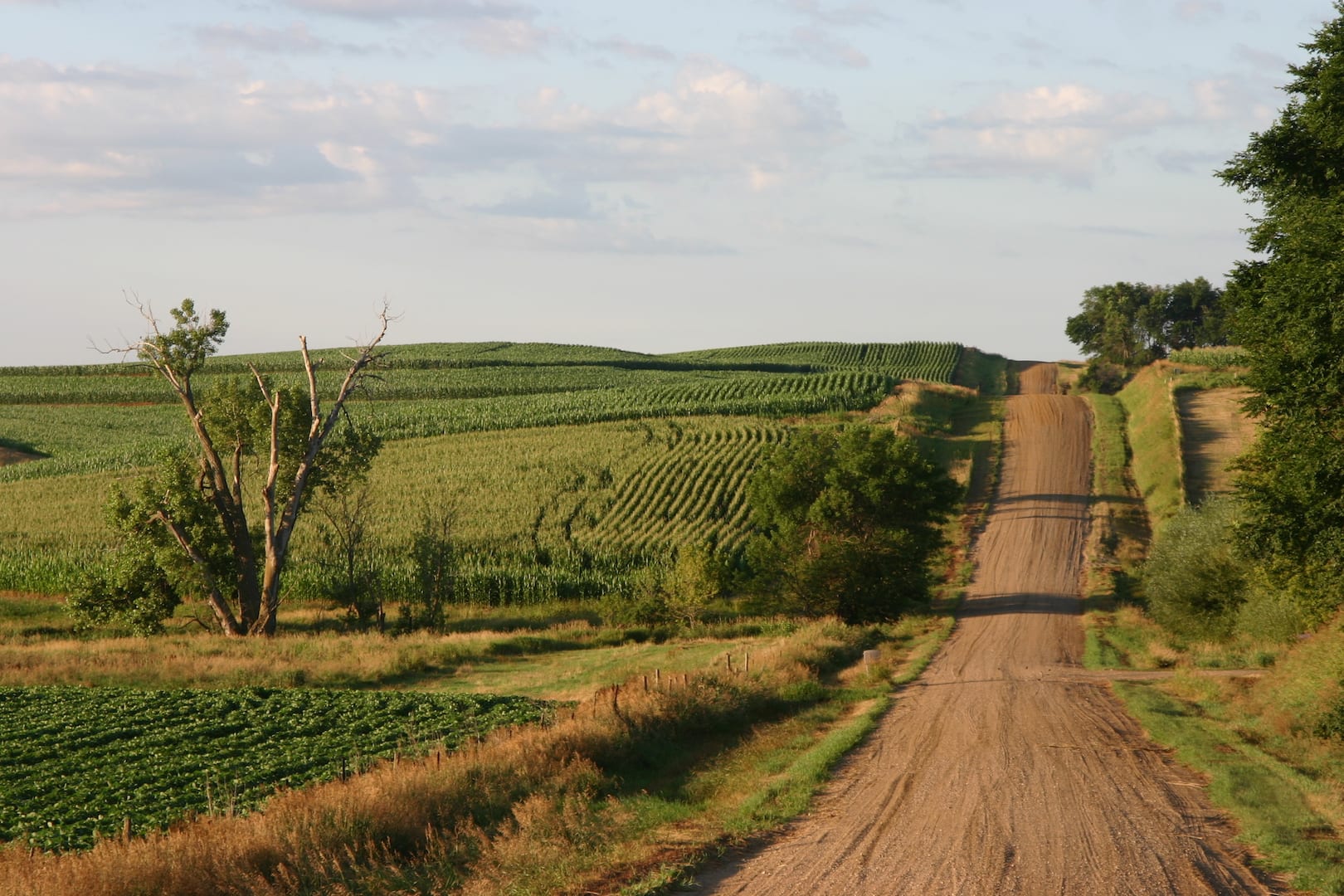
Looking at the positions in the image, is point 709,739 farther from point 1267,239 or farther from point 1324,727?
point 1267,239

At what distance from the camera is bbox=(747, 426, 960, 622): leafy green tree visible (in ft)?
143

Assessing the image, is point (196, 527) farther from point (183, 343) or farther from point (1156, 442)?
point (1156, 442)

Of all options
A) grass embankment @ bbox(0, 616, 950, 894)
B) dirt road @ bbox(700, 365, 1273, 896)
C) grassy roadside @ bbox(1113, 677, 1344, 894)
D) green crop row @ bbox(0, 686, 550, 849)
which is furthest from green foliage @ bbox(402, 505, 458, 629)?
grassy roadside @ bbox(1113, 677, 1344, 894)

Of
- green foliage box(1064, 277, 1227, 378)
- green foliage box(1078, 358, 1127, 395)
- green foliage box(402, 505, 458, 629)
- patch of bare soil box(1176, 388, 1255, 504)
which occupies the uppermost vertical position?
green foliage box(1064, 277, 1227, 378)

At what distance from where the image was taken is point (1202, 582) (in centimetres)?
3794

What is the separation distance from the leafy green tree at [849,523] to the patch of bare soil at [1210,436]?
19098 millimetres

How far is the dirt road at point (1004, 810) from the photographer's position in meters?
13.1

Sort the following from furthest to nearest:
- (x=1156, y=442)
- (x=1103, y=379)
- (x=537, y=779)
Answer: (x=1103, y=379)
(x=1156, y=442)
(x=537, y=779)

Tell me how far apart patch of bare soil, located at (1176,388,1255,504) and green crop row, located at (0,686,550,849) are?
149ft

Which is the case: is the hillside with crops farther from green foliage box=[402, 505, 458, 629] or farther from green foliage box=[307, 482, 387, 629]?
green foliage box=[402, 505, 458, 629]

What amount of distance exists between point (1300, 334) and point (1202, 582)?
17.8 metres

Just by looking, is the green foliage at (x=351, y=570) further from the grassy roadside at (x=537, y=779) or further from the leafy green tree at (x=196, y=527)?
the grassy roadside at (x=537, y=779)

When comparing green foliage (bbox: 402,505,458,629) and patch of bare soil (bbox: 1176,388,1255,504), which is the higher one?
patch of bare soil (bbox: 1176,388,1255,504)

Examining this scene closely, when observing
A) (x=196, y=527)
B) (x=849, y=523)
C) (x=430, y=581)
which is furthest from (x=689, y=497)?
(x=196, y=527)
